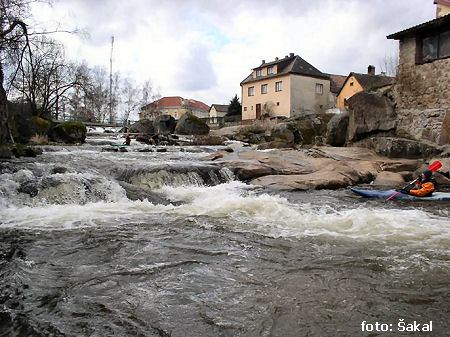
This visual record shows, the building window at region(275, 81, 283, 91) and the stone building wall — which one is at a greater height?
the building window at region(275, 81, 283, 91)

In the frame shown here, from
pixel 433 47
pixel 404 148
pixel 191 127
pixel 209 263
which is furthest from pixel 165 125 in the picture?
pixel 209 263

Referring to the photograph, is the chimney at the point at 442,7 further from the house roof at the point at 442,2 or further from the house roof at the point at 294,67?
the house roof at the point at 294,67

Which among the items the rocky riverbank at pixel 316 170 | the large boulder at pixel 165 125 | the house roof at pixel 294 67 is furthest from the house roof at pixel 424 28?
the house roof at pixel 294 67

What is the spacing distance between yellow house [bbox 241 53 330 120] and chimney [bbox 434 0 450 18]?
59.9ft

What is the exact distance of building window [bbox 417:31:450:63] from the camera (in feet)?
58.3

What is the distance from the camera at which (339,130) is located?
22.3 m

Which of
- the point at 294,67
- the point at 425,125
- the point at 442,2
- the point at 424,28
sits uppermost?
the point at 442,2

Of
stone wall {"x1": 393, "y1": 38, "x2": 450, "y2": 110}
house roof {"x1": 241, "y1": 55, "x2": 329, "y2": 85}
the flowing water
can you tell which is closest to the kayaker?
the flowing water

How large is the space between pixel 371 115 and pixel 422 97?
246 cm

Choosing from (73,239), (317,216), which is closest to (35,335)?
Result: (73,239)

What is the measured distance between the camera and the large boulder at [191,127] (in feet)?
114

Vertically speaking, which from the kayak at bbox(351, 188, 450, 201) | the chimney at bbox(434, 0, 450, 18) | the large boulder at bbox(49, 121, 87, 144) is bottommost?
the kayak at bbox(351, 188, 450, 201)

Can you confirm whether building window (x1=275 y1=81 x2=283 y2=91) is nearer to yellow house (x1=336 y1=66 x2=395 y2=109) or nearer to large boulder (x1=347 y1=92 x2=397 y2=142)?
yellow house (x1=336 y1=66 x2=395 y2=109)

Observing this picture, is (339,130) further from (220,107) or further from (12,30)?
(220,107)
